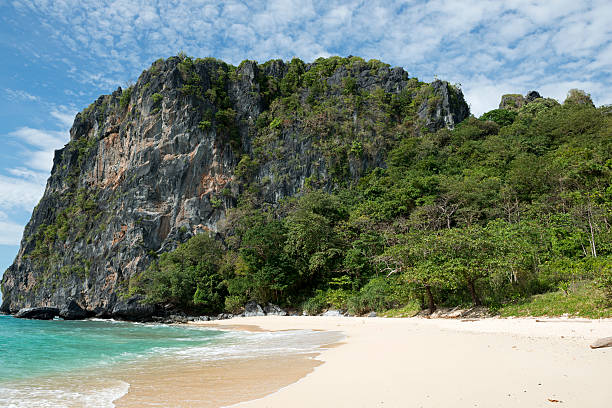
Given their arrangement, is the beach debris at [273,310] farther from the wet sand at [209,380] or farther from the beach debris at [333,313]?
the wet sand at [209,380]

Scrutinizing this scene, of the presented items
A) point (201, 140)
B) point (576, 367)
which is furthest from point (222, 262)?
point (576, 367)

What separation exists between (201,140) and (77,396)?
142ft

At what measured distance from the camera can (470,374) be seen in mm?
5441

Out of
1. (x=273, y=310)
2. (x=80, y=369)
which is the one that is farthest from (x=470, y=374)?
(x=273, y=310)

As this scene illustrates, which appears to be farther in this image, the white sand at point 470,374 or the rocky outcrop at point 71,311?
the rocky outcrop at point 71,311

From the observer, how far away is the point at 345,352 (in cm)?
901

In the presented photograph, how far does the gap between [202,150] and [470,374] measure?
149 feet

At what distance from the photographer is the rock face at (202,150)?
44.1 meters

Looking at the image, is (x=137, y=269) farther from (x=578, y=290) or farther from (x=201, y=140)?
(x=578, y=290)

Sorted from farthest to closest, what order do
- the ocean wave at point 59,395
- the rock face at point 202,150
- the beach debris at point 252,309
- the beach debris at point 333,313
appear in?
1. the rock face at point 202,150
2. the beach debris at point 252,309
3. the beach debris at point 333,313
4. the ocean wave at point 59,395

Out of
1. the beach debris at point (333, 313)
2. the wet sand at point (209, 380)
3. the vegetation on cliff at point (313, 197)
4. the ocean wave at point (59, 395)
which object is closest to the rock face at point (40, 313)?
the vegetation on cliff at point (313, 197)

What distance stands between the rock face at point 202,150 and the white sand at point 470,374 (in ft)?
116

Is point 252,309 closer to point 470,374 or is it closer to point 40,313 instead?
point 470,374

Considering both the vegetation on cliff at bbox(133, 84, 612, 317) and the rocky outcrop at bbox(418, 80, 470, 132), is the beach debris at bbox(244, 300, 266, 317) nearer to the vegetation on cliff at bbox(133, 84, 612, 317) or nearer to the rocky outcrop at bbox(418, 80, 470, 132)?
the vegetation on cliff at bbox(133, 84, 612, 317)
